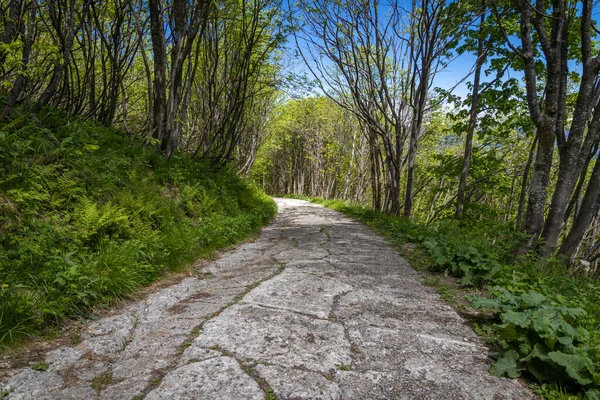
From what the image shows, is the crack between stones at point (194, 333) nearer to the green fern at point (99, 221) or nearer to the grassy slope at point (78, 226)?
the grassy slope at point (78, 226)

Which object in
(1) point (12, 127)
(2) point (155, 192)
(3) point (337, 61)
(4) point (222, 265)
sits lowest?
(4) point (222, 265)

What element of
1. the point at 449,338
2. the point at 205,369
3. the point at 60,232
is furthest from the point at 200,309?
the point at 449,338

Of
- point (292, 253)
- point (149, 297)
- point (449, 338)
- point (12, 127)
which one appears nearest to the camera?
→ point (449, 338)

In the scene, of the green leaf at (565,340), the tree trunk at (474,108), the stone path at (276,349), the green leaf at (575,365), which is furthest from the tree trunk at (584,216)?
the green leaf at (575,365)

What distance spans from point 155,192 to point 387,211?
7549mm

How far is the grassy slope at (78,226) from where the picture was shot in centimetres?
220

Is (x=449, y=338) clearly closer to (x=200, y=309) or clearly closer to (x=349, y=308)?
(x=349, y=308)

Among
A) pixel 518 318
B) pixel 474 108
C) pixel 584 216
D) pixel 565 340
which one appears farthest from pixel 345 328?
pixel 474 108

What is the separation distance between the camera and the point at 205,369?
1.72 metres

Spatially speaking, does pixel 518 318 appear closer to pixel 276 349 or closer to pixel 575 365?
pixel 575 365

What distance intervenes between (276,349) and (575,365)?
5.69ft

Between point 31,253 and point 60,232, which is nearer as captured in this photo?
point 31,253

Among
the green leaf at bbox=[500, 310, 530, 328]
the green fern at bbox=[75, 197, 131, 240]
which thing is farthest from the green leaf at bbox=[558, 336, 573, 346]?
the green fern at bbox=[75, 197, 131, 240]

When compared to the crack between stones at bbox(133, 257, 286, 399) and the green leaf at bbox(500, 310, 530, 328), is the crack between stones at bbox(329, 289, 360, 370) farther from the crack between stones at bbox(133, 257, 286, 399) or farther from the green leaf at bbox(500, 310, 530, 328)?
the green leaf at bbox(500, 310, 530, 328)
